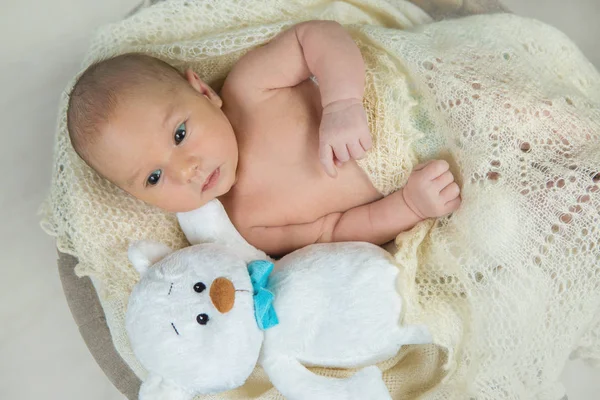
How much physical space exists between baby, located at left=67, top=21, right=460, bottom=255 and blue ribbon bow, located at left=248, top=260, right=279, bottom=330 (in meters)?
0.16

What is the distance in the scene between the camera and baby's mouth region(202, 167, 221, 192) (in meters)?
0.98

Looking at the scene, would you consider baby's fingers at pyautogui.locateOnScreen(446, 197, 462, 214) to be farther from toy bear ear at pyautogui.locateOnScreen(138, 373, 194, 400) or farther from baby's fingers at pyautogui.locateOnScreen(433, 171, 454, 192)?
toy bear ear at pyautogui.locateOnScreen(138, 373, 194, 400)

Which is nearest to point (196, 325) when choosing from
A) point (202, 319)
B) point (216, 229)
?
point (202, 319)

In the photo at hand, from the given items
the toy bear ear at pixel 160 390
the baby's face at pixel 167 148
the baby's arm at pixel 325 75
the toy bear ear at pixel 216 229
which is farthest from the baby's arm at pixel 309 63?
the toy bear ear at pixel 160 390

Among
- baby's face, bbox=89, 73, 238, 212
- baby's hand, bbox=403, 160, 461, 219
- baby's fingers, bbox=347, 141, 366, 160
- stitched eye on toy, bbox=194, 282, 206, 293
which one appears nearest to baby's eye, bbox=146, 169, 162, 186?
baby's face, bbox=89, 73, 238, 212

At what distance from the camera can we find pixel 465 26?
1070mm

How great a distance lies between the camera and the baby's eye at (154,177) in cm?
96

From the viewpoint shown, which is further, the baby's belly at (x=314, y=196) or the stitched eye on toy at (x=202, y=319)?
the baby's belly at (x=314, y=196)

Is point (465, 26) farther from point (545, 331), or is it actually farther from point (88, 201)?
point (88, 201)

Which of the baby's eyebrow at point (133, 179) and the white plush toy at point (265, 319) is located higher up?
the baby's eyebrow at point (133, 179)

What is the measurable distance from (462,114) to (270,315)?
0.45 meters

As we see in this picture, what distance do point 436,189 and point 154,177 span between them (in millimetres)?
463

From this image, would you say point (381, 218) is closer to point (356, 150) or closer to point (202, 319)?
point (356, 150)

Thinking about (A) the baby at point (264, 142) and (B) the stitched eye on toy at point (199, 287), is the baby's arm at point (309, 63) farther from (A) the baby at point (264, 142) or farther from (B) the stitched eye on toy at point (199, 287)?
(B) the stitched eye on toy at point (199, 287)
